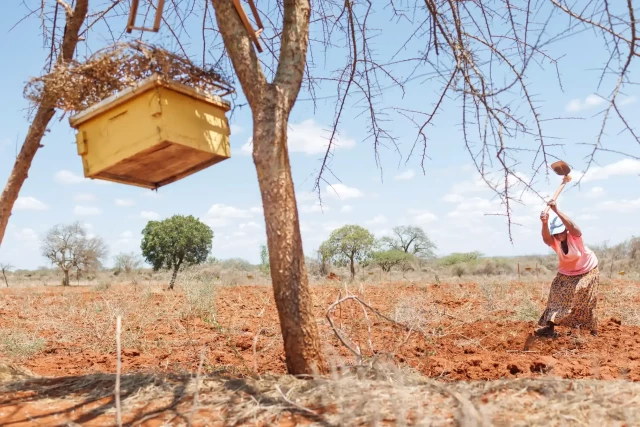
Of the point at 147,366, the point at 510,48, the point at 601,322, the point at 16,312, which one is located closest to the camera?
the point at 510,48

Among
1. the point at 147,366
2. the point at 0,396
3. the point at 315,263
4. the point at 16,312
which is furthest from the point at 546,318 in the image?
the point at 315,263

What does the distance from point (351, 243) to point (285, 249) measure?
26664mm

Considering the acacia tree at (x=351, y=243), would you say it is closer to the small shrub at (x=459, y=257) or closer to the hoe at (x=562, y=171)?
the small shrub at (x=459, y=257)

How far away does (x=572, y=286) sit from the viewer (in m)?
5.71

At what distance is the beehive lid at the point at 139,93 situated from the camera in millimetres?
2818

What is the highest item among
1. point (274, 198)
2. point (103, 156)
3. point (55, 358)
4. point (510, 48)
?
point (510, 48)

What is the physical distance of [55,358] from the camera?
5.46m

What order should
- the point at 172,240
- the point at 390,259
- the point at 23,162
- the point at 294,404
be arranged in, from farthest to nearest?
1. the point at 390,259
2. the point at 172,240
3. the point at 23,162
4. the point at 294,404

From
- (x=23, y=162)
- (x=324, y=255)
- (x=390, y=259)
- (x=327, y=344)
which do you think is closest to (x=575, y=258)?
(x=327, y=344)

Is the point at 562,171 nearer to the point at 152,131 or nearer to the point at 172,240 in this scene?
the point at 152,131

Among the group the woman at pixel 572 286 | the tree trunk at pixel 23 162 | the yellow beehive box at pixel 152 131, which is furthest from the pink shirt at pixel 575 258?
the tree trunk at pixel 23 162

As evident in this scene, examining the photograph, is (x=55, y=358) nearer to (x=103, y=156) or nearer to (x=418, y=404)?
(x=103, y=156)

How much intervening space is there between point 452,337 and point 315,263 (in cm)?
2009

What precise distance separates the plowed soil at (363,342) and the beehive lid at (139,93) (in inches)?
49.1
